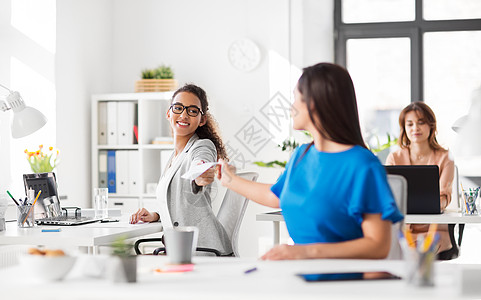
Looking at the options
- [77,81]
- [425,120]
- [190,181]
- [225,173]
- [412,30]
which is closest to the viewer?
[225,173]

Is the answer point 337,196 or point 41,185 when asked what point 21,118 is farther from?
point 337,196

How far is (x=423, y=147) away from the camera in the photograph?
13.2 ft

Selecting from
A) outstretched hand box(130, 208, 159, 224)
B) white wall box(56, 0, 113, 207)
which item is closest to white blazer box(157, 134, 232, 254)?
outstretched hand box(130, 208, 159, 224)

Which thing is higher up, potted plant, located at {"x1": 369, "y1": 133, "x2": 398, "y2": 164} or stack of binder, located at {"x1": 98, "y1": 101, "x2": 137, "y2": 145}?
stack of binder, located at {"x1": 98, "y1": 101, "x2": 137, "y2": 145}

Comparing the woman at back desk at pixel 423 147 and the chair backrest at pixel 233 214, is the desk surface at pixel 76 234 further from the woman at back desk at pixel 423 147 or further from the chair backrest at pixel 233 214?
the woman at back desk at pixel 423 147

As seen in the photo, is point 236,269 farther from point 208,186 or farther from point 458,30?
point 458,30

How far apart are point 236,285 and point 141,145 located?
4.02 m

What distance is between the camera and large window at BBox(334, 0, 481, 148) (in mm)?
5805

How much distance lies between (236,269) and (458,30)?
4822 mm

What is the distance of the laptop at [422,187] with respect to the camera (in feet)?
11.1

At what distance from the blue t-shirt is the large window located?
159 inches

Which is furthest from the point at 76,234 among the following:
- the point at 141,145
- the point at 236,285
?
the point at 141,145

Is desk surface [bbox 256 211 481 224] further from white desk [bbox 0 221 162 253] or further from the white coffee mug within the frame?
the white coffee mug

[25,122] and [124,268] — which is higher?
[25,122]
